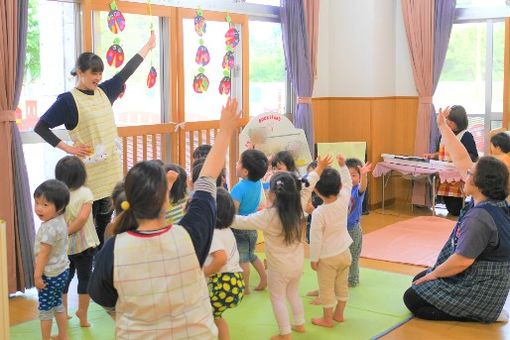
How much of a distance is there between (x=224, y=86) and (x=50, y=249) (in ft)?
11.3

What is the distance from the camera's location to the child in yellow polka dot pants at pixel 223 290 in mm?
3199

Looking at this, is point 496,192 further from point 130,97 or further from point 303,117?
point 303,117

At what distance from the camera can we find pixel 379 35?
7645mm

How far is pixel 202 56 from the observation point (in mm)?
6242

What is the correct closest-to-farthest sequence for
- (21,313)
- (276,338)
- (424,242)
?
1. (276,338)
2. (21,313)
3. (424,242)

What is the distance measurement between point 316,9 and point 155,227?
222 inches

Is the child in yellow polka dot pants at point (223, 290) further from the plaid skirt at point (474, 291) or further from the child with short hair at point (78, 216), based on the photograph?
the plaid skirt at point (474, 291)

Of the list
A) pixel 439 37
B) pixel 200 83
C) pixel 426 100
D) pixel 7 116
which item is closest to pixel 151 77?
pixel 200 83

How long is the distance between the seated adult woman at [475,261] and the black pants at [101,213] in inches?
75.5

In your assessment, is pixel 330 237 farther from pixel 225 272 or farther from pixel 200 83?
pixel 200 83

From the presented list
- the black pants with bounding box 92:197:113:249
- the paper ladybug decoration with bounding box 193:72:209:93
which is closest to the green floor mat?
the black pants with bounding box 92:197:113:249

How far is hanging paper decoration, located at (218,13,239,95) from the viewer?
6.50 m

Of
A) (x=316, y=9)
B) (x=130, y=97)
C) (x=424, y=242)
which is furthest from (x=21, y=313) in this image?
(x=316, y=9)

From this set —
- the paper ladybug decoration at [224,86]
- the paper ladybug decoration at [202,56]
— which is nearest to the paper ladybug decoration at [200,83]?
the paper ladybug decoration at [202,56]
